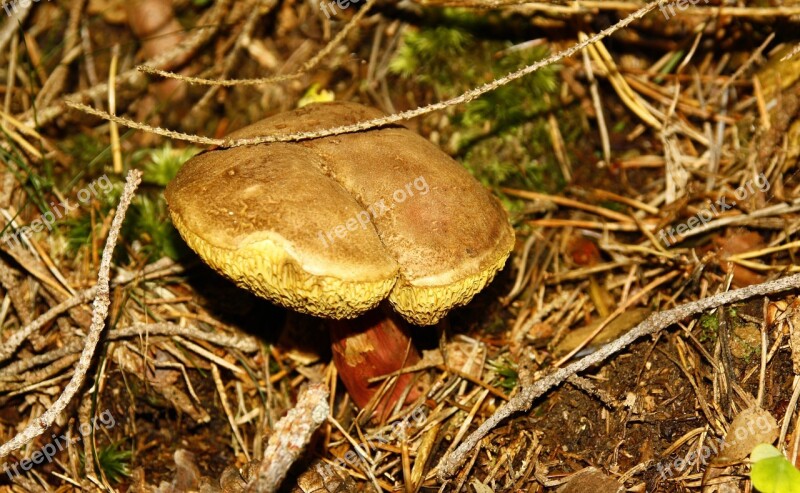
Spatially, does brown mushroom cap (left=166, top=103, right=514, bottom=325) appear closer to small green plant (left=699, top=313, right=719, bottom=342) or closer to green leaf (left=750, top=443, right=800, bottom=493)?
small green plant (left=699, top=313, right=719, bottom=342)

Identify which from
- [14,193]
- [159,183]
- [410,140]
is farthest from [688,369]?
[14,193]

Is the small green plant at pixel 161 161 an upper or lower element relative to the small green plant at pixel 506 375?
upper

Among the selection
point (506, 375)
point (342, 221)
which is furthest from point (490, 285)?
point (342, 221)

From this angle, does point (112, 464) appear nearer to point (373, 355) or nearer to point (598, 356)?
point (373, 355)

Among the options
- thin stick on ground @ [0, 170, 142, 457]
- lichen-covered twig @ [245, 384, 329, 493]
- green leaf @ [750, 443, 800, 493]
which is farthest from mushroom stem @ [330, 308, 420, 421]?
green leaf @ [750, 443, 800, 493]

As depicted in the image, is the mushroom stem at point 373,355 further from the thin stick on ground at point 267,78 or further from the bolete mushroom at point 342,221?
the thin stick on ground at point 267,78

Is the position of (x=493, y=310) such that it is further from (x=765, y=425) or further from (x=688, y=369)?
(x=765, y=425)

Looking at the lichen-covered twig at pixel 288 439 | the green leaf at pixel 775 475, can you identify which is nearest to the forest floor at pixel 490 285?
the green leaf at pixel 775 475
